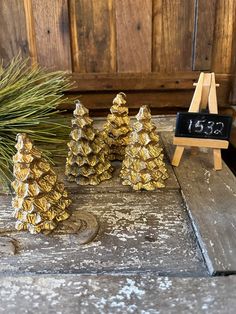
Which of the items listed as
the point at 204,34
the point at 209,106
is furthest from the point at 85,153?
the point at 204,34

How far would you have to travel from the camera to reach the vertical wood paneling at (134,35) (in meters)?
1.12

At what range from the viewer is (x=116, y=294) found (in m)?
0.47

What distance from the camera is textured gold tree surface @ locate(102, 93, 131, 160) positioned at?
83 cm

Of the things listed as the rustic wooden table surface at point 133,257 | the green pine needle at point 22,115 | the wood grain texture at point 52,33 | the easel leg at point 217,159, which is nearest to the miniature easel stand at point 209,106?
the easel leg at point 217,159

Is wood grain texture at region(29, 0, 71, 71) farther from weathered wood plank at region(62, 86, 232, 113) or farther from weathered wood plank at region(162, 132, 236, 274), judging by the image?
weathered wood plank at region(162, 132, 236, 274)

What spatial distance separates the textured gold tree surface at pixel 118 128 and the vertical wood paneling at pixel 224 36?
527 mm

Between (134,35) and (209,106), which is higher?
(134,35)

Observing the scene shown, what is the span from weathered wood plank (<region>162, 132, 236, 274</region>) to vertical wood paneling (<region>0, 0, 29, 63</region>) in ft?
2.07

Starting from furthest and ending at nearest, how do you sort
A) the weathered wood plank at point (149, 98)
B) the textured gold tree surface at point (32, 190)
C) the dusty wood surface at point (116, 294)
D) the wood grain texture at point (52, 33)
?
the weathered wood plank at point (149, 98)
the wood grain texture at point (52, 33)
the textured gold tree surface at point (32, 190)
the dusty wood surface at point (116, 294)

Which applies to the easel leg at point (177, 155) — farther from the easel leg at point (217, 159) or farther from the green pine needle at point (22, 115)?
the green pine needle at point (22, 115)

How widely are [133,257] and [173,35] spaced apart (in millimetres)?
857

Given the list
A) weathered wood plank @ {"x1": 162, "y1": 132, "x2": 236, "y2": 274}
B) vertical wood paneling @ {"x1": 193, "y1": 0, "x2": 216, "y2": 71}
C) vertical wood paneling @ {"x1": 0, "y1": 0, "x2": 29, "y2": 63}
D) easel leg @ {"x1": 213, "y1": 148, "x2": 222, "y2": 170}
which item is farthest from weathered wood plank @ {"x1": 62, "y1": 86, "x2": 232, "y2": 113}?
easel leg @ {"x1": 213, "y1": 148, "x2": 222, "y2": 170}

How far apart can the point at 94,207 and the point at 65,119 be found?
1.14 ft

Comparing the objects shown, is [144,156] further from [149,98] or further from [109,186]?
[149,98]
